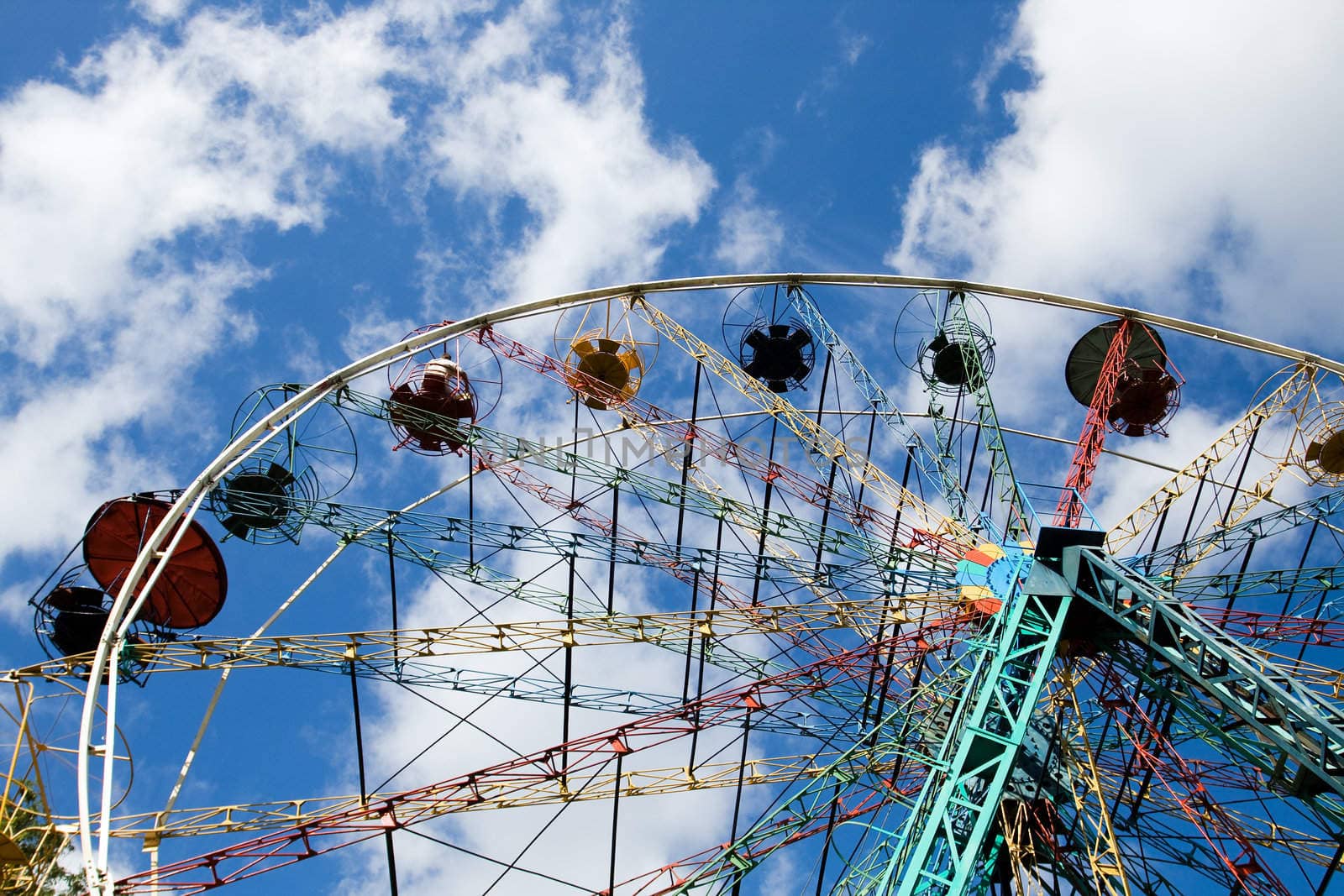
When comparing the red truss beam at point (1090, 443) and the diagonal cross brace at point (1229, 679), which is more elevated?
the red truss beam at point (1090, 443)

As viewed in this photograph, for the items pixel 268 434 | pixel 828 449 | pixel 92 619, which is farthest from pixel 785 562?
pixel 92 619

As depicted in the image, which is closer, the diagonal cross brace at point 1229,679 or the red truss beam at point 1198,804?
the diagonal cross brace at point 1229,679

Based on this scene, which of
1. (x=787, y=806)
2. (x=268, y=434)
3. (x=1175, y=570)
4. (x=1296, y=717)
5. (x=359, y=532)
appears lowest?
(x=1296, y=717)

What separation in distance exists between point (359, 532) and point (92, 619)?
5144mm

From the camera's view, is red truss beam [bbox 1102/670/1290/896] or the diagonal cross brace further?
red truss beam [bbox 1102/670/1290/896]

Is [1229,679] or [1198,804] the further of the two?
[1198,804]

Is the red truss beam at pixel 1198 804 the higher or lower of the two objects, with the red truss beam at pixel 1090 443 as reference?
lower

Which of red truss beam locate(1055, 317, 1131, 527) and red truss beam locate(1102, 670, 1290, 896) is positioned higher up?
red truss beam locate(1055, 317, 1131, 527)

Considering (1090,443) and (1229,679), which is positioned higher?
(1090,443)

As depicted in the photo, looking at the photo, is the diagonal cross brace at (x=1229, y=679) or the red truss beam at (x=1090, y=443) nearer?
the diagonal cross brace at (x=1229, y=679)

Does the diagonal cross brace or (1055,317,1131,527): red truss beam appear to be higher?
(1055,317,1131,527): red truss beam

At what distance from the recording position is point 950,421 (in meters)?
28.8

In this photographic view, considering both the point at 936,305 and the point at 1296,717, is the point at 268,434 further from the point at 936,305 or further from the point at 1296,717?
the point at 1296,717

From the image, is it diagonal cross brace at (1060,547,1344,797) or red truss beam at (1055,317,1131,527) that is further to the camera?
red truss beam at (1055,317,1131,527)
